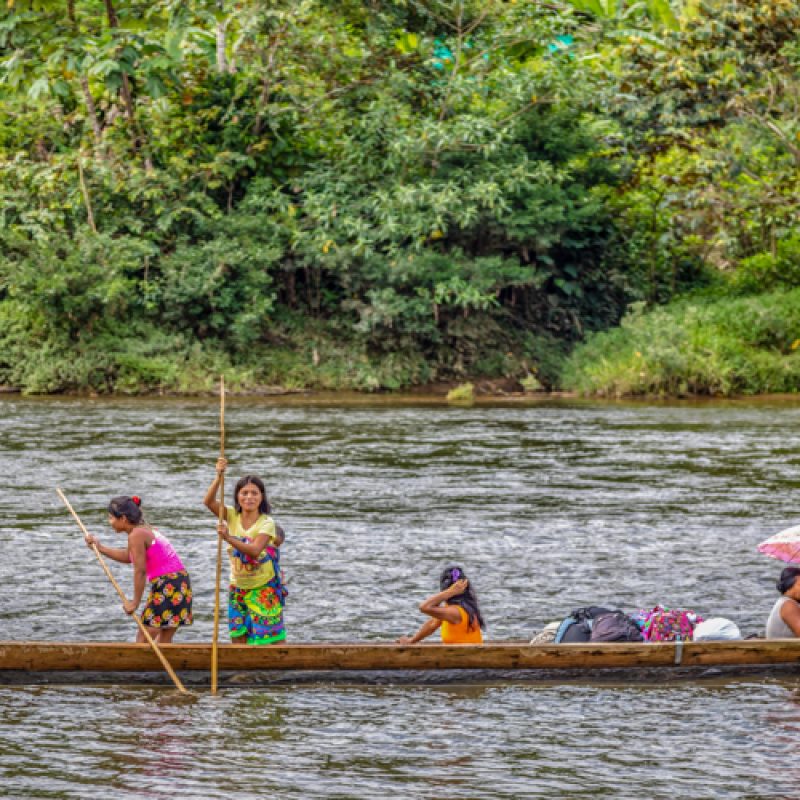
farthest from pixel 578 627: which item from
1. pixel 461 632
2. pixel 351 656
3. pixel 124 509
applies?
pixel 124 509

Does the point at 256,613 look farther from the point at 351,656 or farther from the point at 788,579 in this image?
the point at 788,579

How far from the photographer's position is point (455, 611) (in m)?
9.30

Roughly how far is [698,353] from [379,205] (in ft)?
20.6

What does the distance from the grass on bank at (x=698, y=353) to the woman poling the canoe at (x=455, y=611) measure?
1811 centimetres

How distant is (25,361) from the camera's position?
27422mm

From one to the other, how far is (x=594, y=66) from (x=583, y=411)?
26.2ft

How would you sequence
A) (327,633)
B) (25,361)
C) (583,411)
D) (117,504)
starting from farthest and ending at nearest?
(25,361)
(583,411)
(327,633)
(117,504)

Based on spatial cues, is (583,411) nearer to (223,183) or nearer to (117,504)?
(223,183)

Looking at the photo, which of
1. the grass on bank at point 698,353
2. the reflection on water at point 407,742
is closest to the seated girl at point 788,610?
the reflection on water at point 407,742

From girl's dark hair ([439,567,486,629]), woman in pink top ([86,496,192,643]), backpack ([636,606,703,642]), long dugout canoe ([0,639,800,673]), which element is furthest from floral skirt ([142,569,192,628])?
backpack ([636,606,703,642])

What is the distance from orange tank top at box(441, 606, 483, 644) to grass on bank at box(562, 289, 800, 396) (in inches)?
714

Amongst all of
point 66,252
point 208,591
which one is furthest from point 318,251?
point 208,591

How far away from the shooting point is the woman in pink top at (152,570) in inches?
353

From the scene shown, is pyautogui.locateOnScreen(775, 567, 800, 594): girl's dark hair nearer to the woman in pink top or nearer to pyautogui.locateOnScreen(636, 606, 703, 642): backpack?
pyautogui.locateOnScreen(636, 606, 703, 642): backpack
